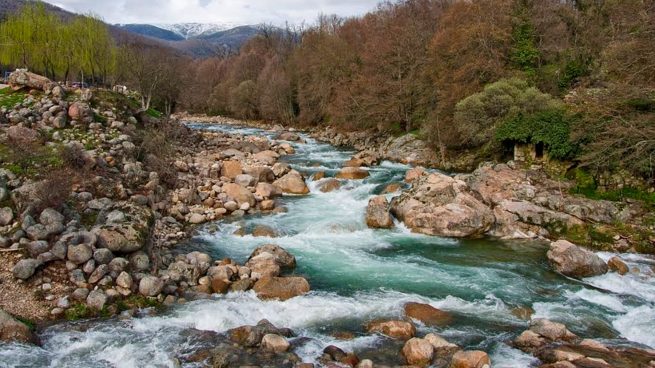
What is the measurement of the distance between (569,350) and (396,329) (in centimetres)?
378

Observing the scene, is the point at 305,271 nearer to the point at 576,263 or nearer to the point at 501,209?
the point at 576,263

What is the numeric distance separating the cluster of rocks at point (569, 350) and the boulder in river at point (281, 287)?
5.84 metres

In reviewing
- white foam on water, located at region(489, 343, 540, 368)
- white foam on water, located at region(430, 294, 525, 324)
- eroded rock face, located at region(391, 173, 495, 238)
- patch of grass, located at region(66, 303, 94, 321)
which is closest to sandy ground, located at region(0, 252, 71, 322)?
patch of grass, located at region(66, 303, 94, 321)

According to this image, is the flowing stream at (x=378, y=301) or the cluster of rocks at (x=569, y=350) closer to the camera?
the cluster of rocks at (x=569, y=350)

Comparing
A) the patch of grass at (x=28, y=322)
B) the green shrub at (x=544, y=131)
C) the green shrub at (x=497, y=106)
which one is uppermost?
the green shrub at (x=497, y=106)

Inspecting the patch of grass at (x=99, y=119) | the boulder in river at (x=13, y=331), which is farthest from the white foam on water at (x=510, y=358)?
the patch of grass at (x=99, y=119)

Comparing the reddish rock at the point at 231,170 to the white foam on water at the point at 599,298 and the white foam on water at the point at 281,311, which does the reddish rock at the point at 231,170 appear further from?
the white foam on water at the point at 599,298

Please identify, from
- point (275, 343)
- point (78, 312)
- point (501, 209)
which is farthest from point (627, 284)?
point (78, 312)

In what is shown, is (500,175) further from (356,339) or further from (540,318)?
(356,339)

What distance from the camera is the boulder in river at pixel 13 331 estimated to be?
417 inches

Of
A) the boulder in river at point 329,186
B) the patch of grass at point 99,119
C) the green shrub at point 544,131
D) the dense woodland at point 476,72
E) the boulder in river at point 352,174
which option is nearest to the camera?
the dense woodland at point 476,72

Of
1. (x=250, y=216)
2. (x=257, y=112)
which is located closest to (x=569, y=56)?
(x=250, y=216)

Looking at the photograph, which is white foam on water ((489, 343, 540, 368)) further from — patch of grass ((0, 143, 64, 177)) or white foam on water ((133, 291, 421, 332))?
patch of grass ((0, 143, 64, 177))

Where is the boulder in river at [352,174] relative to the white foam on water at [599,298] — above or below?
above
